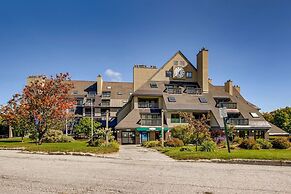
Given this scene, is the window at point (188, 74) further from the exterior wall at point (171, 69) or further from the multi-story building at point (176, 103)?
the exterior wall at point (171, 69)

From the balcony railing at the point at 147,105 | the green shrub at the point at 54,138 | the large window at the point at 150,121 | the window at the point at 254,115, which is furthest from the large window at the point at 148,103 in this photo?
the window at the point at 254,115

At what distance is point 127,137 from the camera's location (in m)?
36.2

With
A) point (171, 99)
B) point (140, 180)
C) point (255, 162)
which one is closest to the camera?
point (140, 180)

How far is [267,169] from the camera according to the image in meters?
13.6

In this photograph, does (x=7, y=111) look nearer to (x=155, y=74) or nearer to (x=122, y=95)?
(x=155, y=74)

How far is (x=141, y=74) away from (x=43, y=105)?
2069cm

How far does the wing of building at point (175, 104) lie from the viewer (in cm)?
3666

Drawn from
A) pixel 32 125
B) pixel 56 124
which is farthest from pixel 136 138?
pixel 32 125

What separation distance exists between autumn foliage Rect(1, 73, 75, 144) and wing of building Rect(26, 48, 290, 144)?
8765 millimetres

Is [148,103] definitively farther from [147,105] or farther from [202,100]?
[202,100]

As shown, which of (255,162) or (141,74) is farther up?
(141,74)

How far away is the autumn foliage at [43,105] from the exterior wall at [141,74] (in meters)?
15.4

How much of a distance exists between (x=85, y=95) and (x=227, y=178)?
53760 millimetres

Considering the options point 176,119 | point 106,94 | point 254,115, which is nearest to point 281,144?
point 254,115
